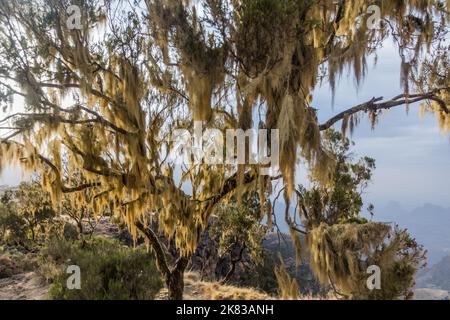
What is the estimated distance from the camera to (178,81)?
Result: 819cm

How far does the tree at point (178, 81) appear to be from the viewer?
6.21 m

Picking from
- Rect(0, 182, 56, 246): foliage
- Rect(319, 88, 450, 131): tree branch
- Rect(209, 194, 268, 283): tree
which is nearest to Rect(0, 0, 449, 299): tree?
Rect(319, 88, 450, 131): tree branch

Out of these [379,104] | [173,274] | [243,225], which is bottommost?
[173,274]

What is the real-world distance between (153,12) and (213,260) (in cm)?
1803

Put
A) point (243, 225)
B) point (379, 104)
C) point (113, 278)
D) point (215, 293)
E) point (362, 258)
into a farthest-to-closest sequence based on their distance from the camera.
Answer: point (243, 225), point (215, 293), point (379, 104), point (113, 278), point (362, 258)

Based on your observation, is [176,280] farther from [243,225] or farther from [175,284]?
[243,225]

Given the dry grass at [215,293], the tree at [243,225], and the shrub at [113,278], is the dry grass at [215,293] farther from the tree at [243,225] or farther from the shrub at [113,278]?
the tree at [243,225]

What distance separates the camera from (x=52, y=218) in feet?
66.2

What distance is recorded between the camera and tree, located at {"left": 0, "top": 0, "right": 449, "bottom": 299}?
20.4ft

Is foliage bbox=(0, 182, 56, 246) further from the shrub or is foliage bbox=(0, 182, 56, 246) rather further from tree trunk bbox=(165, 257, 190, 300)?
the shrub

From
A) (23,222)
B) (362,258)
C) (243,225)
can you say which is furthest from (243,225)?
(23,222)

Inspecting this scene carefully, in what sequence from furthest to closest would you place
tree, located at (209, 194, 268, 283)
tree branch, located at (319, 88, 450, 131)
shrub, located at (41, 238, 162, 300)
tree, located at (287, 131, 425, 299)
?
tree, located at (209, 194, 268, 283), tree branch, located at (319, 88, 450, 131), shrub, located at (41, 238, 162, 300), tree, located at (287, 131, 425, 299)

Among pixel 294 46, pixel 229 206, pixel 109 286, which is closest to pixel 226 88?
pixel 294 46
